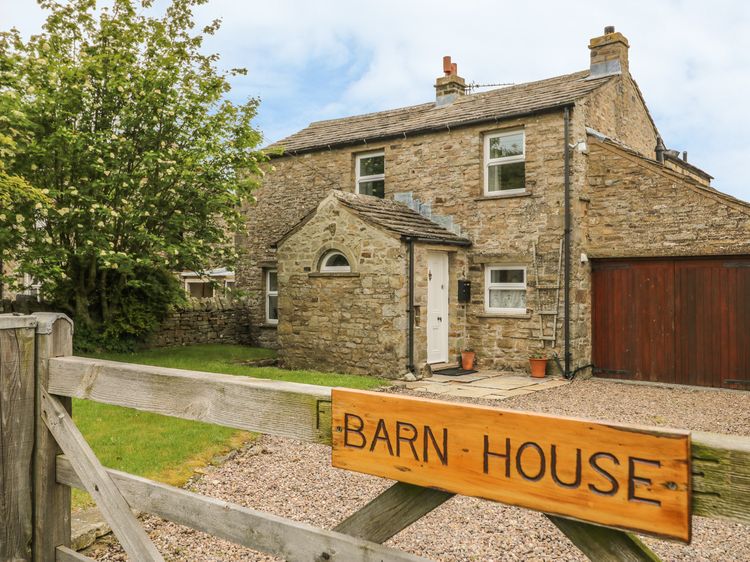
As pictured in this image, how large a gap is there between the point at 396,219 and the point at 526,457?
1187 cm

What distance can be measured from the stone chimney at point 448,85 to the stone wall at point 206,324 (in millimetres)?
8433

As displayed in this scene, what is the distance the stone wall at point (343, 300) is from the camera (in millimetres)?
12250

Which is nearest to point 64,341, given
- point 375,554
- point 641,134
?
point 375,554

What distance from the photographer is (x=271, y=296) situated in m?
18.1

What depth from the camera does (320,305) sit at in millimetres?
13461

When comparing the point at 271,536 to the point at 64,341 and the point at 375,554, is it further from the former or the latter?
the point at 64,341

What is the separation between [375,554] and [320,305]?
11715 millimetres

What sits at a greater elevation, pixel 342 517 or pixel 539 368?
pixel 539 368

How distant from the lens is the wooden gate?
1533 millimetres

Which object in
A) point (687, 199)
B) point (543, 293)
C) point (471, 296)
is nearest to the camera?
point (687, 199)

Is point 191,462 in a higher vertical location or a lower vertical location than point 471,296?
lower

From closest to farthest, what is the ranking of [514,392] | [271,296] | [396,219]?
[514,392]
[396,219]
[271,296]

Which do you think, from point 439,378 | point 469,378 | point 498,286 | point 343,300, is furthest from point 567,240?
point 343,300

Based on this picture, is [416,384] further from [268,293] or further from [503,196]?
[268,293]
